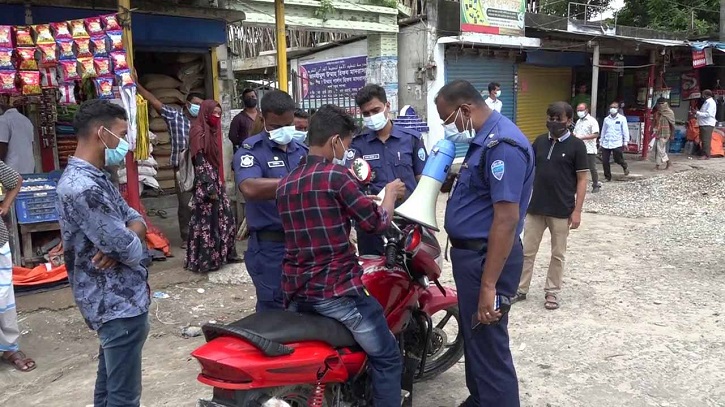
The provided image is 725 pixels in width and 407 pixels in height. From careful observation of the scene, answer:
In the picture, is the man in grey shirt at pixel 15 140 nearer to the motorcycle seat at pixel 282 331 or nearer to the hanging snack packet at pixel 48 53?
the hanging snack packet at pixel 48 53

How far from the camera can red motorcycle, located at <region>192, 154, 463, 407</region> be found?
7.52 ft

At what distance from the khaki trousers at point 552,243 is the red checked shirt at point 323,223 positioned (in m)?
2.84

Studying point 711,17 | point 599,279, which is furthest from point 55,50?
point 711,17

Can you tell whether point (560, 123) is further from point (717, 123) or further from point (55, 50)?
point (717, 123)

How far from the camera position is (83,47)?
457 centimetres

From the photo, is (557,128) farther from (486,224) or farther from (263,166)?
(263,166)

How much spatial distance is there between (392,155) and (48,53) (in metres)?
2.92

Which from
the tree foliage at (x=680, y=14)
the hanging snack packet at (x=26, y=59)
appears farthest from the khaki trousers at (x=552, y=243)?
the tree foliage at (x=680, y=14)

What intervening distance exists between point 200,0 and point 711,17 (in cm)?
1911

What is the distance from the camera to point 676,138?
53.1 feet

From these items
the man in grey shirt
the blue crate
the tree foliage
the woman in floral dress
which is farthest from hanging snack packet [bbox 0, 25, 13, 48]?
the tree foliage

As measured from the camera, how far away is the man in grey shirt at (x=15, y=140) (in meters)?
5.42

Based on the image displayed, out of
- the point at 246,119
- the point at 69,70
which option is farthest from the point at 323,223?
the point at 246,119

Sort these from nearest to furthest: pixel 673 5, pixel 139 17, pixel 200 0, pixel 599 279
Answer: pixel 599 279 → pixel 139 17 → pixel 200 0 → pixel 673 5
